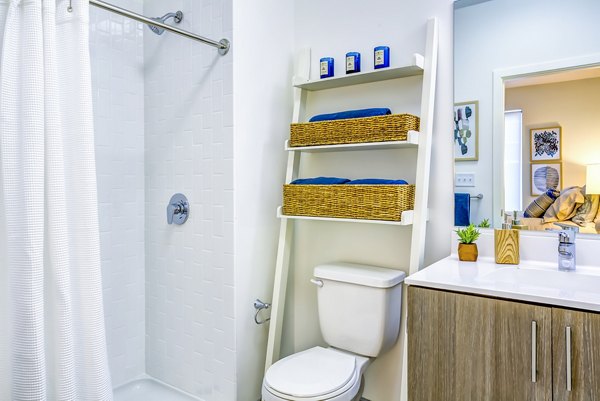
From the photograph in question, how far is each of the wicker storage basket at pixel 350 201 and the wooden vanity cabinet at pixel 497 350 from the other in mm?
426

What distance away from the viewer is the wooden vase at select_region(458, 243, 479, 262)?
163 cm

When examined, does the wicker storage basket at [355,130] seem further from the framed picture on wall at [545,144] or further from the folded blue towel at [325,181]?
the framed picture on wall at [545,144]

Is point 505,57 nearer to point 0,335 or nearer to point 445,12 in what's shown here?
point 445,12

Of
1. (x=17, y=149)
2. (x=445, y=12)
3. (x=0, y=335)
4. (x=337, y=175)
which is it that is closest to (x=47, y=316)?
(x=0, y=335)

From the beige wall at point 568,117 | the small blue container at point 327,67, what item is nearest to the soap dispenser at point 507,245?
the beige wall at point 568,117

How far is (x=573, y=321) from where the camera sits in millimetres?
Answer: 1073

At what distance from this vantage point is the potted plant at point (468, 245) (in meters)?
1.64

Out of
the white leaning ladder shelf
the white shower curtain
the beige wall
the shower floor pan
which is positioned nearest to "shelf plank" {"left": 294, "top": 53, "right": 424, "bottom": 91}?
the white leaning ladder shelf

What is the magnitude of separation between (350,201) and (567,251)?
81cm

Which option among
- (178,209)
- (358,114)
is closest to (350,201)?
(358,114)

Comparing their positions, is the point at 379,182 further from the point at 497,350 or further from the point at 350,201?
the point at 497,350

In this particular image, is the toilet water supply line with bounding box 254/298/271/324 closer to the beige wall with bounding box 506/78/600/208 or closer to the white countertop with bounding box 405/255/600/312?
the white countertop with bounding box 405/255/600/312

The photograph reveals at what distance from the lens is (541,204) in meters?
1.61

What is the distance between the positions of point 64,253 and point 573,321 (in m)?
1.49
